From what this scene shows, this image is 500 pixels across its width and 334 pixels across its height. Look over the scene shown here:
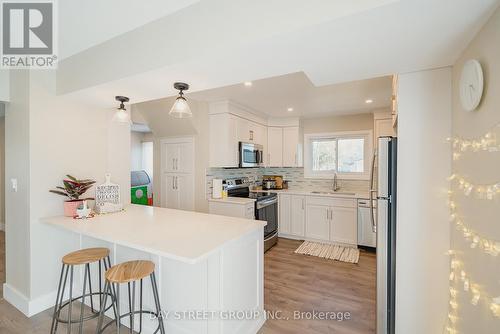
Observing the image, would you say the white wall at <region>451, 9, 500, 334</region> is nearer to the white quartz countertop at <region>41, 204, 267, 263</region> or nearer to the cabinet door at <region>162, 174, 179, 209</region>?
the white quartz countertop at <region>41, 204, 267, 263</region>

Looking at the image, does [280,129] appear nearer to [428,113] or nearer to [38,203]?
[428,113]

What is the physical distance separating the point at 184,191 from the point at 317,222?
95.3 inches

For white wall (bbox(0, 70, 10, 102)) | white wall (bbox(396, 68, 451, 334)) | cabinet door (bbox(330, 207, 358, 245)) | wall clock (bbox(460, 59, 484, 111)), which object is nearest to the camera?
wall clock (bbox(460, 59, 484, 111))

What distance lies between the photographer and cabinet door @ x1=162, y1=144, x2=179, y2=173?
4023 millimetres

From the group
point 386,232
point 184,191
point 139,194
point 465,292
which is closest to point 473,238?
point 465,292

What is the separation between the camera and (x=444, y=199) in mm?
1467

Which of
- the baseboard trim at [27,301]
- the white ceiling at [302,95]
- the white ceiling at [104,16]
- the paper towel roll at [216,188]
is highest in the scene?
the white ceiling at [302,95]

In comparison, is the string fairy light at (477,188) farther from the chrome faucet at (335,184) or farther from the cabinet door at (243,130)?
the chrome faucet at (335,184)

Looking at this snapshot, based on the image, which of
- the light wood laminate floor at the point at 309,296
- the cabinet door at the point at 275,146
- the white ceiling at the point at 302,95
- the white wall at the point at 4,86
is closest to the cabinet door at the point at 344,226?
the light wood laminate floor at the point at 309,296

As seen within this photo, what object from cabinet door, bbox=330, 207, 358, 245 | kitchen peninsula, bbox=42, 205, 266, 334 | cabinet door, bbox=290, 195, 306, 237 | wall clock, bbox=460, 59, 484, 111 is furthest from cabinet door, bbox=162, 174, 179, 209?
wall clock, bbox=460, 59, 484, 111

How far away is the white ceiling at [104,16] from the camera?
132cm

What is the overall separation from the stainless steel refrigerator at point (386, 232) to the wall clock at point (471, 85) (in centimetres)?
51

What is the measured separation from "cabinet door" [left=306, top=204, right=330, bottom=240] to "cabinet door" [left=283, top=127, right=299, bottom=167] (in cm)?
96

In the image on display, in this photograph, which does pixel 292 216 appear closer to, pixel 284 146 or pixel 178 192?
pixel 284 146
